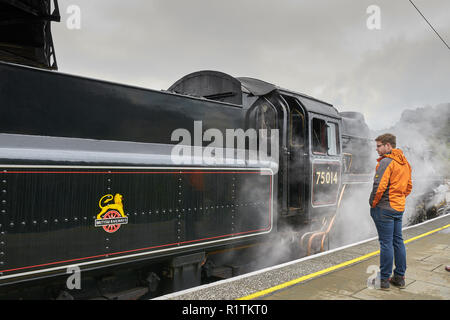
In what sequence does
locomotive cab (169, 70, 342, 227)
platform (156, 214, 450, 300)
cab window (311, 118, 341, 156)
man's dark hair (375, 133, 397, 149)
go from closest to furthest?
1. platform (156, 214, 450, 300)
2. man's dark hair (375, 133, 397, 149)
3. locomotive cab (169, 70, 342, 227)
4. cab window (311, 118, 341, 156)

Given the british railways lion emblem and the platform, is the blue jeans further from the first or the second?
the british railways lion emblem

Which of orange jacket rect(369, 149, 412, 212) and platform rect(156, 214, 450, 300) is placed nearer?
platform rect(156, 214, 450, 300)

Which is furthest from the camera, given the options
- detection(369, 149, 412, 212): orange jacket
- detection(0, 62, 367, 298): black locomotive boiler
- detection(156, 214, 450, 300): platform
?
detection(369, 149, 412, 212): orange jacket

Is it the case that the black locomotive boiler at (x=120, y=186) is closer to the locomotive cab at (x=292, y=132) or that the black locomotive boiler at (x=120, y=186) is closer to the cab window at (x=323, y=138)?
the locomotive cab at (x=292, y=132)

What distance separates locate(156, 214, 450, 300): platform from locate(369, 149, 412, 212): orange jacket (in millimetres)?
870

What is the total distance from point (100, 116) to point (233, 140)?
1.83m

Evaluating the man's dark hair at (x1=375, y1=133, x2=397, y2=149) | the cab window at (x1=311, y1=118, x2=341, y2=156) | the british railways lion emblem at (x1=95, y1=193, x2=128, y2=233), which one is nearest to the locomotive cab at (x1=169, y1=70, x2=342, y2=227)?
the cab window at (x1=311, y1=118, x2=341, y2=156)

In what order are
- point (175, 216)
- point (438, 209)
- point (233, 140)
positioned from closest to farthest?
→ 1. point (175, 216)
2. point (233, 140)
3. point (438, 209)

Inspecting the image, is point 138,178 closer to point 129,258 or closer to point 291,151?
point 129,258

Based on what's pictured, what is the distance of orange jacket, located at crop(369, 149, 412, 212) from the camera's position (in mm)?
3561

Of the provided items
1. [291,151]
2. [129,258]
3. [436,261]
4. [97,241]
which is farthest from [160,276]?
[436,261]

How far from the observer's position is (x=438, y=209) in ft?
39.4

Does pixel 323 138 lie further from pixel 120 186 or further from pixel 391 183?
→ pixel 120 186

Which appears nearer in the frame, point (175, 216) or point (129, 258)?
point (129, 258)
